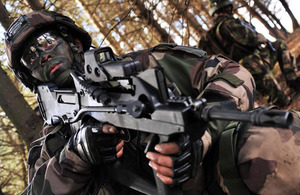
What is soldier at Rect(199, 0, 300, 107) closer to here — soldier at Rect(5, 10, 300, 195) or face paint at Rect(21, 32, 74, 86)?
soldier at Rect(5, 10, 300, 195)

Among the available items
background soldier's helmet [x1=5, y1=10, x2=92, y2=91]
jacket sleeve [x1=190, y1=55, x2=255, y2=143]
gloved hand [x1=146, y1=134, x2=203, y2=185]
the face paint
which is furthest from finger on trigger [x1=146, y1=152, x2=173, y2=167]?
background soldier's helmet [x1=5, y1=10, x2=92, y2=91]

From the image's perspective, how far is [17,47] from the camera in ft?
8.33

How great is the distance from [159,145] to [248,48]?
4755 millimetres

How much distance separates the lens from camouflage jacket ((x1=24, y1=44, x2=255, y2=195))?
186cm

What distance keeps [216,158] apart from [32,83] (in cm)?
215

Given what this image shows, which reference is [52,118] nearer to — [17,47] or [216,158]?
[17,47]

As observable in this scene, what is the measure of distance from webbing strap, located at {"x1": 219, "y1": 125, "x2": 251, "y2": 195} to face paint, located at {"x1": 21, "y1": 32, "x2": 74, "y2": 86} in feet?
5.12

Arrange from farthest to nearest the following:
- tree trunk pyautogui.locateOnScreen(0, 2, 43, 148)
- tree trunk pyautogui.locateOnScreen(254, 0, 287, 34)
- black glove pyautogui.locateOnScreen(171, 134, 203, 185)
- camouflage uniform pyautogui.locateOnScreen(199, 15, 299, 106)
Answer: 1. tree trunk pyautogui.locateOnScreen(254, 0, 287, 34)
2. camouflage uniform pyautogui.locateOnScreen(199, 15, 299, 106)
3. tree trunk pyautogui.locateOnScreen(0, 2, 43, 148)
4. black glove pyautogui.locateOnScreen(171, 134, 203, 185)

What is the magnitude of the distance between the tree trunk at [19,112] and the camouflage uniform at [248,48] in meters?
3.89

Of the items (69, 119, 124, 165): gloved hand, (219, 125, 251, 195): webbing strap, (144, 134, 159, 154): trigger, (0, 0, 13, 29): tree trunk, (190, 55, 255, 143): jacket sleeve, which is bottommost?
(219, 125, 251, 195): webbing strap

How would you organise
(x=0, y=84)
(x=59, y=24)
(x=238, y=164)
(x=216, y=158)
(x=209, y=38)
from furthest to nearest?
(x=209, y=38) < (x=0, y=84) < (x=59, y=24) < (x=216, y=158) < (x=238, y=164)

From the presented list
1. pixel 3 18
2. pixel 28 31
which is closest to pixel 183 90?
pixel 28 31

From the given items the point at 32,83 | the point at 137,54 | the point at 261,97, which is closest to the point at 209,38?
the point at 261,97

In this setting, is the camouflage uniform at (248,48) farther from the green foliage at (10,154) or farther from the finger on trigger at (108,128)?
the green foliage at (10,154)
